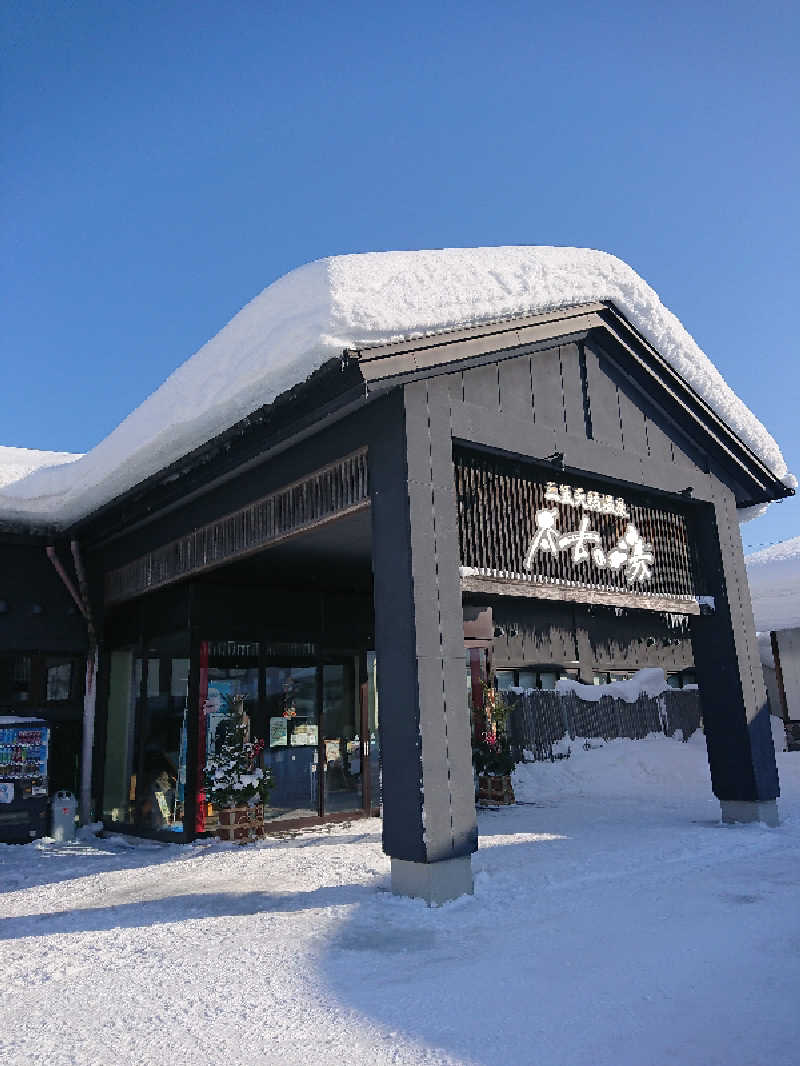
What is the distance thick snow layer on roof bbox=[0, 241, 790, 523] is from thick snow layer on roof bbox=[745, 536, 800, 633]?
44.4 feet

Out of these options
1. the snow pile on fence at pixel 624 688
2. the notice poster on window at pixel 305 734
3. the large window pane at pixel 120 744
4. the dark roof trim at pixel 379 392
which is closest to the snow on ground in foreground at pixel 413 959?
the notice poster on window at pixel 305 734

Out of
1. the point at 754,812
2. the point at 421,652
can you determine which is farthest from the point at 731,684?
the point at 421,652

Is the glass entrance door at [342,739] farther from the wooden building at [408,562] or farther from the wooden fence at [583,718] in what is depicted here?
the wooden fence at [583,718]

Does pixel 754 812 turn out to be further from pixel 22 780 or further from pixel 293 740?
pixel 22 780

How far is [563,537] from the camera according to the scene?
847 centimetres

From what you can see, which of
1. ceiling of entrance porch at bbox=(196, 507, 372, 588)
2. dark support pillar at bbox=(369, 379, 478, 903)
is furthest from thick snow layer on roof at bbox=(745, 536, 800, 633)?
dark support pillar at bbox=(369, 379, 478, 903)

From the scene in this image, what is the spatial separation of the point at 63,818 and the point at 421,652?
7.86m

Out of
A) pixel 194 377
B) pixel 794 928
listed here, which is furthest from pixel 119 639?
pixel 794 928

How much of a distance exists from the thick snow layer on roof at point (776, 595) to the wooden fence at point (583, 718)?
326 centimetres

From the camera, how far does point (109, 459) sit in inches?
374

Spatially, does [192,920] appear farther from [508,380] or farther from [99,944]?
[508,380]

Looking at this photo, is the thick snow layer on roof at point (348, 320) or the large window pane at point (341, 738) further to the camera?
the large window pane at point (341, 738)

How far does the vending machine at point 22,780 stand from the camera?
426 inches

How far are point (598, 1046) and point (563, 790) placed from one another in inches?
496
